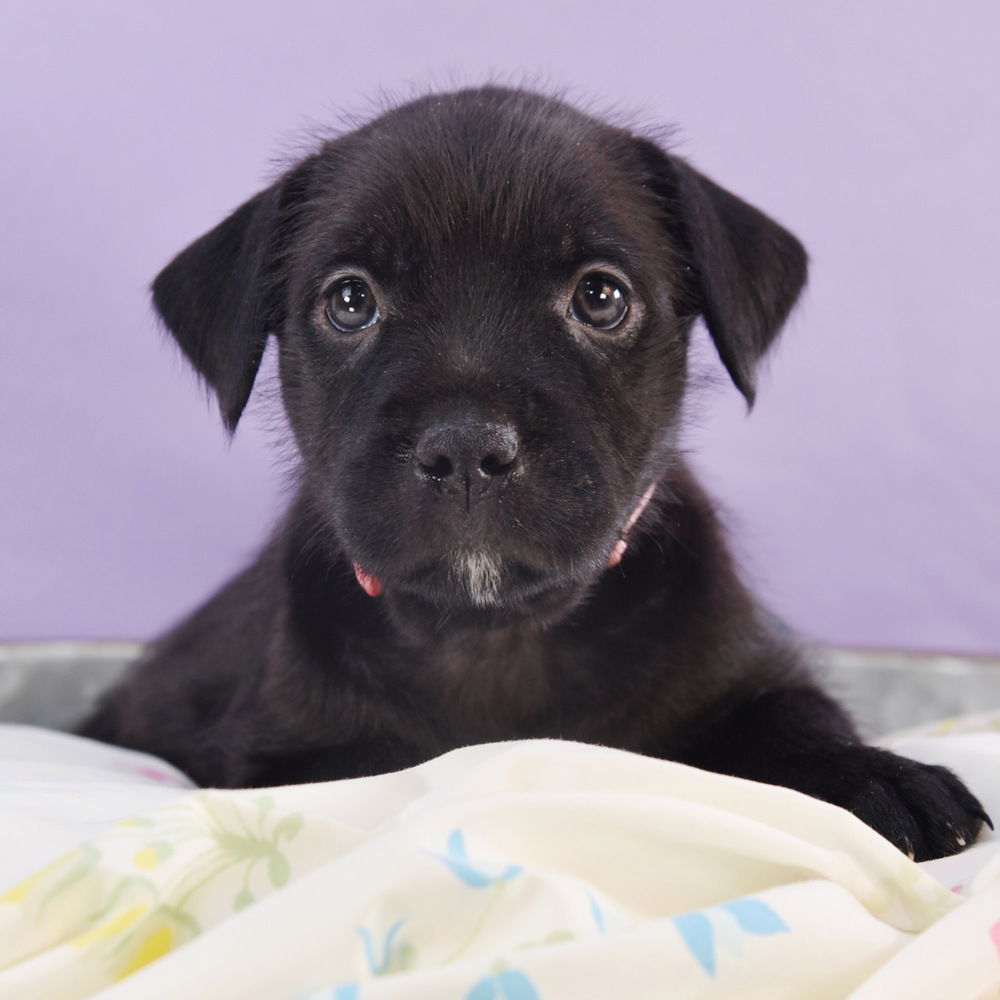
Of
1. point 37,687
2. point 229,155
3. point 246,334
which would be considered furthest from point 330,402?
point 229,155

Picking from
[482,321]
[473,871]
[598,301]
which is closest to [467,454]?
[482,321]

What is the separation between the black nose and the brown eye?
399mm

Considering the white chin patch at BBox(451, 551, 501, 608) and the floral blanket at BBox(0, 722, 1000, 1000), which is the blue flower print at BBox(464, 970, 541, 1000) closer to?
the floral blanket at BBox(0, 722, 1000, 1000)

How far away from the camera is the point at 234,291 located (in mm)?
2541

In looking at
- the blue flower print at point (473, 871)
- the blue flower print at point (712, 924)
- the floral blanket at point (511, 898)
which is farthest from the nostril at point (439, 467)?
the blue flower print at point (712, 924)

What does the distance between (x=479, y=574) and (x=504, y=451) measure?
0.71 ft

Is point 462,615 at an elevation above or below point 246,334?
below

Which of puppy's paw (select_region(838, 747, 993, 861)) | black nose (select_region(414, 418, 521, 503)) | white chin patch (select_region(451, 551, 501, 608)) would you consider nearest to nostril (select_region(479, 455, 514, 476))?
black nose (select_region(414, 418, 521, 503))

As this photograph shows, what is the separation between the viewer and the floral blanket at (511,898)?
4.62ft

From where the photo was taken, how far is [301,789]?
1877mm

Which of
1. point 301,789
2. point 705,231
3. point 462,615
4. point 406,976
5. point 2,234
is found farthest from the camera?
point 2,234

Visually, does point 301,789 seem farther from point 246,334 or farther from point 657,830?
point 246,334

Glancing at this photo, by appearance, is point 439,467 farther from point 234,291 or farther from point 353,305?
point 234,291

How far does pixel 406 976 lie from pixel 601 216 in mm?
1349
